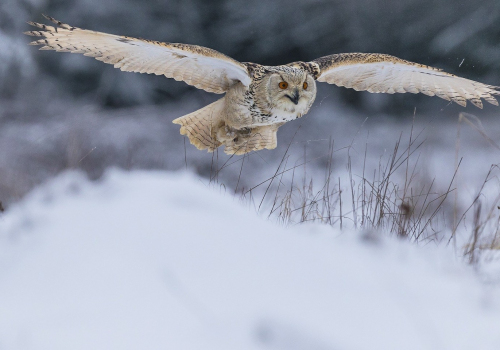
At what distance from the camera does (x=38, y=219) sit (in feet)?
4.65

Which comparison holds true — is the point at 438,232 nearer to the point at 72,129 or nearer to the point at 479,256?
the point at 479,256

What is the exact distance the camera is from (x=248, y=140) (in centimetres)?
298

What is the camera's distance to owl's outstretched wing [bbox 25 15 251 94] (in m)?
2.25

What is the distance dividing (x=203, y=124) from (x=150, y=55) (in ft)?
2.29

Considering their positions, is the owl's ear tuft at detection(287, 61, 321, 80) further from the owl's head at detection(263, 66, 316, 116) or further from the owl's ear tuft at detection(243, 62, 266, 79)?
the owl's ear tuft at detection(243, 62, 266, 79)

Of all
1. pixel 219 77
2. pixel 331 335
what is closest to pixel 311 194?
pixel 219 77

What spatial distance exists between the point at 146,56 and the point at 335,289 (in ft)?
5.81

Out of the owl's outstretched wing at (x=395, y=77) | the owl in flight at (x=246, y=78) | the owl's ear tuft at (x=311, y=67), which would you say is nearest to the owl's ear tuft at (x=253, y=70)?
the owl in flight at (x=246, y=78)

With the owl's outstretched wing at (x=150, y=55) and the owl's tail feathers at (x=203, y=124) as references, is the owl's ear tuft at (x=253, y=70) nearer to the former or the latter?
the owl's outstretched wing at (x=150, y=55)

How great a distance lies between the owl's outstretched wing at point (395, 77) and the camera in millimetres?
2875

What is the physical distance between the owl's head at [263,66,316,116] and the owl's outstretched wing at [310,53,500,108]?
0.25m

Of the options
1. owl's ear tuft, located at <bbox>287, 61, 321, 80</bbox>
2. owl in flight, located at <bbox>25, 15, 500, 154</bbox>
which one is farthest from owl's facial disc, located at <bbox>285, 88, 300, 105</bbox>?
owl's ear tuft, located at <bbox>287, 61, 321, 80</bbox>

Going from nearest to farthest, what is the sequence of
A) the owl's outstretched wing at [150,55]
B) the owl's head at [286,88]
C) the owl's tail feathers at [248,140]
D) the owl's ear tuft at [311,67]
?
the owl's outstretched wing at [150,55] → the owl's head at [286,88] → the owl's ear tuft at [311,67] → the owl's tail feathers at [248,140]

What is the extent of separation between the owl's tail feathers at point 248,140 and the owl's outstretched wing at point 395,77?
0.51 meters
